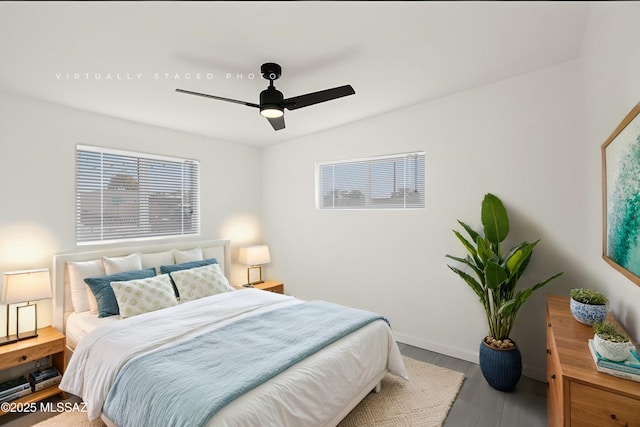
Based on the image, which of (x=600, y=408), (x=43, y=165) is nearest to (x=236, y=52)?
(x=43, y=165)

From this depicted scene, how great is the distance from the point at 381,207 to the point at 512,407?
2.20m

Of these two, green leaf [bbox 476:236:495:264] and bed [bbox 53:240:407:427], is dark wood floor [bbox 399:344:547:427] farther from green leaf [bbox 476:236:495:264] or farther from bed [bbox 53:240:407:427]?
green leaf [bbox 476:236:495:264]

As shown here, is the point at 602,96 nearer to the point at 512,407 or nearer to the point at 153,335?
the point at 512,407

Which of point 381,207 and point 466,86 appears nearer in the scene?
point 466,86

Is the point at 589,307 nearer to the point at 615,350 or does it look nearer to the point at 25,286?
the point at 615,350

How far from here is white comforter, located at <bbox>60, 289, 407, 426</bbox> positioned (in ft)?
5.21

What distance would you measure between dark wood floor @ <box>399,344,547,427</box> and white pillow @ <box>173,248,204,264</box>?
9.56 ft

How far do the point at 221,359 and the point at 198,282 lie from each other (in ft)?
4.78

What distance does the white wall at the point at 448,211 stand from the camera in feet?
8.41

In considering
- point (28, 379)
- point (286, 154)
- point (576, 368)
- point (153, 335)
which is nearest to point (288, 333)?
point (153, 335)

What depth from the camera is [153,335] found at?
2191mm

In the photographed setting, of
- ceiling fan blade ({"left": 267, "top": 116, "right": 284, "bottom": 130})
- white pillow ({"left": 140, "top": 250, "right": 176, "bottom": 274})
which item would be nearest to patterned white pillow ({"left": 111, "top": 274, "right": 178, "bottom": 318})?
white pillow ({"left": 140, "top": 250, "right": 176, "bottom": 274})

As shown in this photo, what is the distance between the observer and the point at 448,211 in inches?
123

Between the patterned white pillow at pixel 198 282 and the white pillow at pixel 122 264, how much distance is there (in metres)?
0.37
